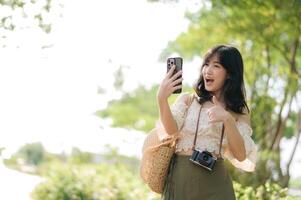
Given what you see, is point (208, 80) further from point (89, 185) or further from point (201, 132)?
point (89, 185)

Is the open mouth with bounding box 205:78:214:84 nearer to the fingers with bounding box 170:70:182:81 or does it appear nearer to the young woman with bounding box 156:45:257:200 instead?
the young woman with bounding box 156:45:257:200

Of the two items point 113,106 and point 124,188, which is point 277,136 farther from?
point 113,106

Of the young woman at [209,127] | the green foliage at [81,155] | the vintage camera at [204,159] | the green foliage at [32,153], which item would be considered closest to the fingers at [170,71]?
the young woman at [209,127]

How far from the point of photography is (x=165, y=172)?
10.8 ft

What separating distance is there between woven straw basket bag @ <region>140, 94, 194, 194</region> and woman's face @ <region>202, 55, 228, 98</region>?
0.12 meters

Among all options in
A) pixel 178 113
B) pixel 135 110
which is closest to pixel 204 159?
pixel 178 113

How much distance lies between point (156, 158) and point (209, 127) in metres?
0.32

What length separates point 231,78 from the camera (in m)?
3.20

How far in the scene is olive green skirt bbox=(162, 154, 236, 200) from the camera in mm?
3088

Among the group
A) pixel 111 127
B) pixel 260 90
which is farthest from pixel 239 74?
pixel 111 127

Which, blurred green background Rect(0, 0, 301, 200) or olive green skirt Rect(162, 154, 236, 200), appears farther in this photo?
blurred green background Rect(0, 0, 301, 200)

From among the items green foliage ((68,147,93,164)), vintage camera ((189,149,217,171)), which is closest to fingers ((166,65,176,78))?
vintage camera ((189,149,217,171))

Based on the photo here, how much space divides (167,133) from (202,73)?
334 millimetres

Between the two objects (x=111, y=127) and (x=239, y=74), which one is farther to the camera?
(x=111, y=127)
